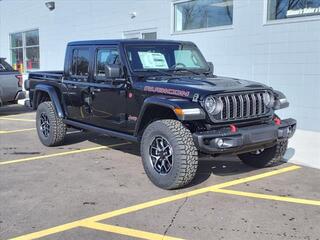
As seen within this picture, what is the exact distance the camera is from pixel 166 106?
5.42 metres

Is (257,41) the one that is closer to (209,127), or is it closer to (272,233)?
(209,127)

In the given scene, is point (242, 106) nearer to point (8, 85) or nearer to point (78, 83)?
point (78, 83)

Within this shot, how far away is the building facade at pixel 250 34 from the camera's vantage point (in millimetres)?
9219

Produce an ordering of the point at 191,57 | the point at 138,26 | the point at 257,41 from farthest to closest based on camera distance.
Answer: the point at 138,26
the point at 257,41
the point at 191,57

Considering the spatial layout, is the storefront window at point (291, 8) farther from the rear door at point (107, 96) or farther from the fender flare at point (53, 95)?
the fender flare at point (53, 95)

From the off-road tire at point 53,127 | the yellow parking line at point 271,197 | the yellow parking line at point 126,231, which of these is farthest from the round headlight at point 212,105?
the off-road tire at point 53,127

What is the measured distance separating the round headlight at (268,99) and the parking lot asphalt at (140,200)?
1.03 m

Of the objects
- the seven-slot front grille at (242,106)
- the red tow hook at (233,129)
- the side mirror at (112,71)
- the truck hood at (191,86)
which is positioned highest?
the side mirror at (112,71)

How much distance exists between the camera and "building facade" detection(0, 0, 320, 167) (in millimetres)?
9219

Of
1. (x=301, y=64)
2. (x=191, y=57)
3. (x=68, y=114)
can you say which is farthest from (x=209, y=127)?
(x=301, y=64)

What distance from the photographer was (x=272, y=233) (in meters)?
4.26

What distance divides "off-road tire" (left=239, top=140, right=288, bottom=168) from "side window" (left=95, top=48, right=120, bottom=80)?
2433 mm

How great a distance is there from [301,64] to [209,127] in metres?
4.82

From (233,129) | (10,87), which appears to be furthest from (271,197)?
(10,87)
